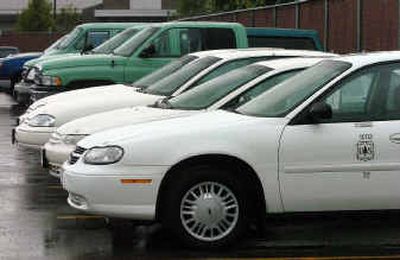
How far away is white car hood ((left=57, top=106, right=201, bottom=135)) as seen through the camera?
917 cm

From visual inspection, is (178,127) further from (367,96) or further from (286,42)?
(286,42)

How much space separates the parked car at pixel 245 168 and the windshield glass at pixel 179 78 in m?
3.36

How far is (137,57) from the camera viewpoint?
1493 centimetres

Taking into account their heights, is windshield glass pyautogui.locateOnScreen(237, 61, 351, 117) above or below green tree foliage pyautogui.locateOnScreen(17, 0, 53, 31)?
above

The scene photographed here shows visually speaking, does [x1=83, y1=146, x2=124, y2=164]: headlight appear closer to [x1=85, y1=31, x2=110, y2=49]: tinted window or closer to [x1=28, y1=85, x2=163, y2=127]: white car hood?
[x1=28, y1=85, x2=163, y2=127]: white car hood

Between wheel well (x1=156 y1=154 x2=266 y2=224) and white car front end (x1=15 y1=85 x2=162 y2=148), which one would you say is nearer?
wheel well (x1=156 y1=154 x2=266 y2=224)

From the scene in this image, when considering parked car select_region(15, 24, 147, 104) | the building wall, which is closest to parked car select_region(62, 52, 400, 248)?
parked car select_region(15, 24, 147, 104)

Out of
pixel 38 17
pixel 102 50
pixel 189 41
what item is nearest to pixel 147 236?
pixel 189 41

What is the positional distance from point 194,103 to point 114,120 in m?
0.88

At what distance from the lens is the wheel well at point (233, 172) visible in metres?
7.44

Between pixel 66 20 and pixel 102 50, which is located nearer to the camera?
pixel 102 50

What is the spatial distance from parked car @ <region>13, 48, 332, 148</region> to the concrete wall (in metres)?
5.93

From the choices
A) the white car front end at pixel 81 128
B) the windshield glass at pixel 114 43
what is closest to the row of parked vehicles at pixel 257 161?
the white car front end at pixel 81 128

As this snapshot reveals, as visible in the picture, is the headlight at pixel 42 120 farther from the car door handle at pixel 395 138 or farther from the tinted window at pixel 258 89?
the car door handle at pixel 395 138
